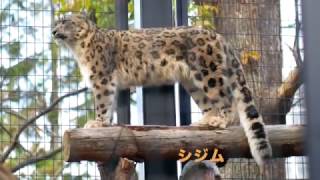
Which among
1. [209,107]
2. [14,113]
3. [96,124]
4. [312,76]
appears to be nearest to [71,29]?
[96,124]

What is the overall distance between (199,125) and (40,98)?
3.57 ft

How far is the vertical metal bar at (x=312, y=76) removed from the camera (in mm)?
432

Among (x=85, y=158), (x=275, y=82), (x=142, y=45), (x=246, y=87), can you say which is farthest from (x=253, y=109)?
(x=85, y=158)

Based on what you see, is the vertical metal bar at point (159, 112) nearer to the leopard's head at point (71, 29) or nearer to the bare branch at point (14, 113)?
the leopard's head at point (71, 29)

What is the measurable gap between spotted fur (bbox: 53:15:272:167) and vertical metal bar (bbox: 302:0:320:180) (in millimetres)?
1551

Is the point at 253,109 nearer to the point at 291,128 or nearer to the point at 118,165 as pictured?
the point at 291,128

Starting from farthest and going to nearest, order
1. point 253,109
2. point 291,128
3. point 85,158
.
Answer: point 253,109 → point 291,128 → point 85,158

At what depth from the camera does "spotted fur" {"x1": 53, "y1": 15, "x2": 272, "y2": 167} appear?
6.70 feet

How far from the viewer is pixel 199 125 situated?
196 cm

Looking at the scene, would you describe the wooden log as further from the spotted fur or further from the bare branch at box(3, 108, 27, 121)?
the bare branch at box(3, 108, 27, 121)

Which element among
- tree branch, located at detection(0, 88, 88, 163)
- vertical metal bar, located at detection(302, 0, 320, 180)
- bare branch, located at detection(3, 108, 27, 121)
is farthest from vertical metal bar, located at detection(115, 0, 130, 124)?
vertical metal bar, located at detection(302, 0, 320, 180)

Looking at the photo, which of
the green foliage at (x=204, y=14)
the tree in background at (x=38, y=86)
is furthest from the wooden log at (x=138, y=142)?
the tree in background at (x=38, y=86)

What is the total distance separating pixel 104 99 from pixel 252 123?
1.53ft

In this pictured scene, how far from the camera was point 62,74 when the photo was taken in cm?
261
